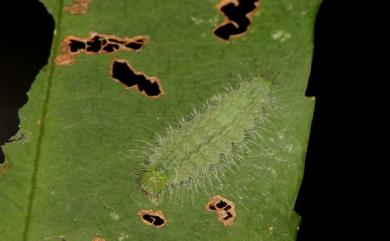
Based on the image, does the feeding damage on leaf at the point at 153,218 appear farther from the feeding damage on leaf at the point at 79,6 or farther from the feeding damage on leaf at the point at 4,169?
the feeding damage on leaf at the point at 79,6

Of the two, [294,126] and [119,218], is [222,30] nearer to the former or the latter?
[294,126]

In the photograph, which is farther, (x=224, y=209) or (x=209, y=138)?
(x=209, y=138)

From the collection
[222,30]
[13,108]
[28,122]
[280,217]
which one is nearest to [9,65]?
[13,108]

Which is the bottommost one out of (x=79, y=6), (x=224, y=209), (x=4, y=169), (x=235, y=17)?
(x=224, y=209)

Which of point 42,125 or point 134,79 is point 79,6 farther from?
point 42,125

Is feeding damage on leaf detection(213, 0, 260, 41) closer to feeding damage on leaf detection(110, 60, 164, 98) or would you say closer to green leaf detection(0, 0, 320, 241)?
green leaf detection(0, 0, 320, 241)

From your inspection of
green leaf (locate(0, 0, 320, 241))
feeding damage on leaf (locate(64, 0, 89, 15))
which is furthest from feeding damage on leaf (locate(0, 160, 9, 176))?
feeding damage on leaf (locate(64, 0, 89, 15))

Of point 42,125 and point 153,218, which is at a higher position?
point 42,125

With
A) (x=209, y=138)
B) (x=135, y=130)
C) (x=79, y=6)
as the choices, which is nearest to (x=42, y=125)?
(x=135, y=130)
